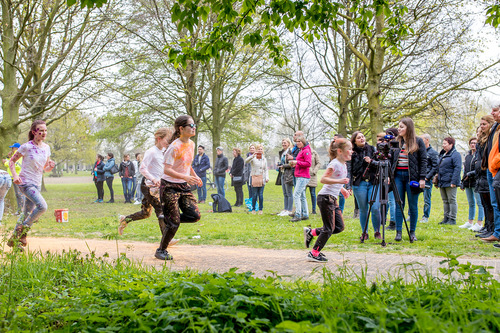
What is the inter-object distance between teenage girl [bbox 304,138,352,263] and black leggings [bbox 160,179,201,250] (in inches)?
71.5

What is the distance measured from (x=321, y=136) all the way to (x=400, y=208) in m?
23.4

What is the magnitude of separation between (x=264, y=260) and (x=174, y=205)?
1.51 metres

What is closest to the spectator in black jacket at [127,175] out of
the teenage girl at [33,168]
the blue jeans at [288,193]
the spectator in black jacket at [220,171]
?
the spectator in black jacket at [220,171]

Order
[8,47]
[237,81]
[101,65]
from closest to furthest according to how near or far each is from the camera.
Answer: [8,47], [101,65], [237,81]

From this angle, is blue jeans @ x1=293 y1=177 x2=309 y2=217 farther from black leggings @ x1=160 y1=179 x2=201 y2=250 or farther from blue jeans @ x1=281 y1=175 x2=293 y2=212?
black leggings @ x1=160 y1=179 x2=201 y2=250

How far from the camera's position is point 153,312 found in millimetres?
2633

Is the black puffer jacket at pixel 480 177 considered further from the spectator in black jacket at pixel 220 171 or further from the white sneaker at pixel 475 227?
the spectator in black jacket at pixel 220 171

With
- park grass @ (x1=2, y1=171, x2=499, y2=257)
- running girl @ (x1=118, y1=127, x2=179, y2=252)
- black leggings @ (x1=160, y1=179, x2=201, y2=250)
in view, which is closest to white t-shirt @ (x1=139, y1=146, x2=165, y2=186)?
running girl @ (x1=118, y1=127, x2=179, y2=252)

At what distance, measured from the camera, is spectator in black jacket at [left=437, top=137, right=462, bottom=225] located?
10438 mm

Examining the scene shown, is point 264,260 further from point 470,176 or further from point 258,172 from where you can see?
point 258,172

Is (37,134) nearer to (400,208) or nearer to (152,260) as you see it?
(152,260)

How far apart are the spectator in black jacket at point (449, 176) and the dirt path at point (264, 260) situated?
5.22 meters

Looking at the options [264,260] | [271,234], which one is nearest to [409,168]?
[271,234]

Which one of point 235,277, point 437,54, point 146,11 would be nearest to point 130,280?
point 235,277
